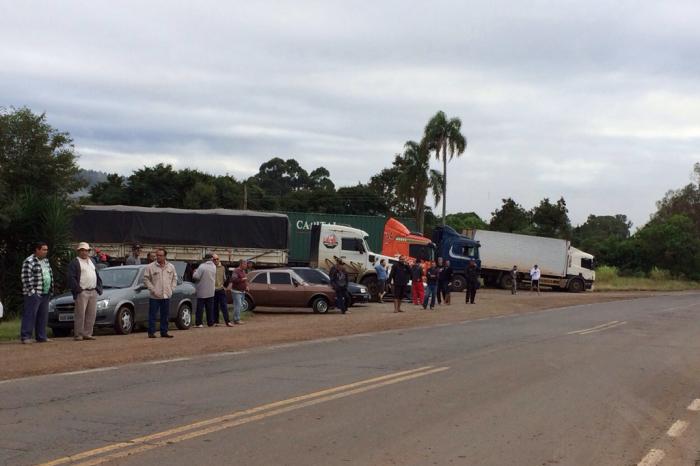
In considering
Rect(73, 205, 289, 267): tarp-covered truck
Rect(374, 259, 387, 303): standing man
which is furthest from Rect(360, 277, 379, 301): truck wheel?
Rect(73, 205, 289, 267): tarp-covered truck

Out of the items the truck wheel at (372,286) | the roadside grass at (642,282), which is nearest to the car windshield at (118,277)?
the truck wheel at (372,286)

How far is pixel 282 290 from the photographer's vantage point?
24.6m

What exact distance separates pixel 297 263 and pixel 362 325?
21333mm

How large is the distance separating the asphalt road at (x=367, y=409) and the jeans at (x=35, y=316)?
3.42 metres

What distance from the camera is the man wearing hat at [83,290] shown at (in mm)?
14977

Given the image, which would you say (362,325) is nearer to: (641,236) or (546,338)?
(546,338)

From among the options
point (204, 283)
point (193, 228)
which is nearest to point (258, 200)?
point (193, 228)

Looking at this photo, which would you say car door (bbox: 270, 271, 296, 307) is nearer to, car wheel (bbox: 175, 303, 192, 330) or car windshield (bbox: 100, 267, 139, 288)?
car wheel (bbox: 175, 303, 192, 330)

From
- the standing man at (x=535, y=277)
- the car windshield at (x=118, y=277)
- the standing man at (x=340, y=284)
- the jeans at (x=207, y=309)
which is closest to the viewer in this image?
the car windshield at (x=118, y=277)

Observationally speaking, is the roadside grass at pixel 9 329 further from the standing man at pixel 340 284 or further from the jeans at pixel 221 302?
the standing man at pixel 340 284

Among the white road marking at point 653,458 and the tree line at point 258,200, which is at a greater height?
the tree line at point 258,200

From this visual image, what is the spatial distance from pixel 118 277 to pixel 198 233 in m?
16.8

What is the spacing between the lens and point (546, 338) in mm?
17688

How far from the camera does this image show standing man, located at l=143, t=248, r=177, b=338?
1583 centimetres
